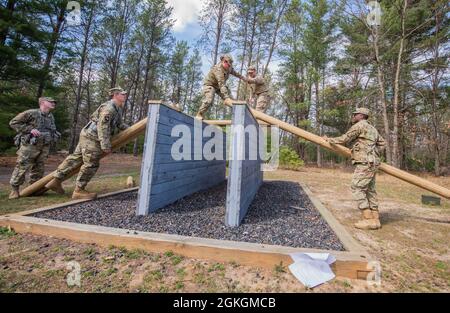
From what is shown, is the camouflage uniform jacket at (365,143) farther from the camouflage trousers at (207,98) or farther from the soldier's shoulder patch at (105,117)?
the soldier's shoulder patch at (105,117)

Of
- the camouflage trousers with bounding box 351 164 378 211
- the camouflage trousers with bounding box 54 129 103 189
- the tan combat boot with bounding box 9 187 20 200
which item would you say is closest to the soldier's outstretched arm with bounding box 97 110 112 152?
the camouflage trousers with bounding box 54 129 103 189

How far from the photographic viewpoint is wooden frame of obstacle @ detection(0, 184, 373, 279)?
7.09 ft

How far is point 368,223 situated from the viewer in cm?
371

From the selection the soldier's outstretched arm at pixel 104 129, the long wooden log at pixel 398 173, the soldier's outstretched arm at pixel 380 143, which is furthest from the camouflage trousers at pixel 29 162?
the soldier's outstretched arm at pixel 380 143

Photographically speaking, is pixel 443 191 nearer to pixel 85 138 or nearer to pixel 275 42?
pixel 85 138

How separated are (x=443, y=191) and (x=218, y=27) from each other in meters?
17.3

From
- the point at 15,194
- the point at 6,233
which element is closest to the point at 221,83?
the point at 6,233

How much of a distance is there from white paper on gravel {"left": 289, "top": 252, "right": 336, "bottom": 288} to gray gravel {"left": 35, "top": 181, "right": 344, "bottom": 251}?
A: 1.18ft

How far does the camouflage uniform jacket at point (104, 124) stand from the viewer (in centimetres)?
410

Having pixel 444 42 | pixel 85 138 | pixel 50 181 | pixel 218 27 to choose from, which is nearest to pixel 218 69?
pixel 85 138

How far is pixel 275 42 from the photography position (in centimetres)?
1958

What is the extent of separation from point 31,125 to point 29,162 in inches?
29.0

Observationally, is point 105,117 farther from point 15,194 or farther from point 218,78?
point 15,194

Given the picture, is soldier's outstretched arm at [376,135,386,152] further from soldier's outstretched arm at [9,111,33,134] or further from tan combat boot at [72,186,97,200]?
soldier's outstretched arm at [9,111,33,134]
